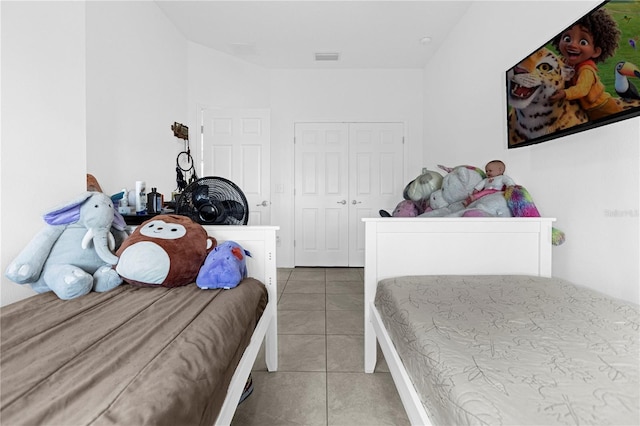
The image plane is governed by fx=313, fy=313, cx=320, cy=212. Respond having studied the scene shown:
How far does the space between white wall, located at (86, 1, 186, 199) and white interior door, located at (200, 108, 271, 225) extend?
51 centimetres

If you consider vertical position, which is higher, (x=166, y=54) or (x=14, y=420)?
(x=166, y=54)

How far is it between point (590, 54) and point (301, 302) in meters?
2.41

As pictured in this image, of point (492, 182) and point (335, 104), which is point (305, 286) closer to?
point (492, 182)

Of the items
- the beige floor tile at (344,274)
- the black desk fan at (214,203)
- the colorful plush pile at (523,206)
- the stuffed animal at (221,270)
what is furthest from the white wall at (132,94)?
the colorful plush pile at (523,206)

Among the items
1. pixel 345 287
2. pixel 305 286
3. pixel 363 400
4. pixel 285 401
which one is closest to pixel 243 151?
pixel 305 286

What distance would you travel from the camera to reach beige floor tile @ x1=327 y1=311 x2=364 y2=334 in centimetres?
213

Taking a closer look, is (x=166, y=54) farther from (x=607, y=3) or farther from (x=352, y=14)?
(x=607, y=3)

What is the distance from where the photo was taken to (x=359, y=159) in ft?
13.9

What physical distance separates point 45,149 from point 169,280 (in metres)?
0.72

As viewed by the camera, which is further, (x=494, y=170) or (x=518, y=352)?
(x=494, y=170)

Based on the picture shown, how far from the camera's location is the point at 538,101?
5.39 ft

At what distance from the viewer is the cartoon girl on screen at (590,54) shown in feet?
4.01

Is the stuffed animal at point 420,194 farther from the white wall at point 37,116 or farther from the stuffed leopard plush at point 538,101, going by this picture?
the white wall at point 37,116

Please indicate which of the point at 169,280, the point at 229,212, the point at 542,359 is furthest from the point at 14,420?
the point at 229,212
